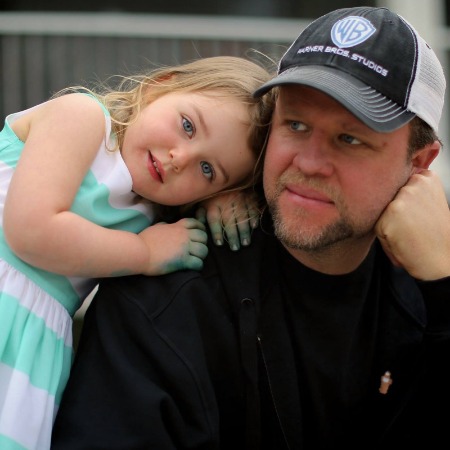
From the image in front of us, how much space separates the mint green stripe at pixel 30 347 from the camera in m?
1.78

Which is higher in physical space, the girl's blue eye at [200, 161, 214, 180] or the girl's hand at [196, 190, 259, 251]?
the girl's blue eye at [200, 161, 214, 180]

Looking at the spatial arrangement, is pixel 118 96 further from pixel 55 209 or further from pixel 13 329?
pixel 13 329

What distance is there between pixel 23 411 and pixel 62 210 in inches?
18.5

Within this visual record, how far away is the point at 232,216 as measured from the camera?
6.75ft

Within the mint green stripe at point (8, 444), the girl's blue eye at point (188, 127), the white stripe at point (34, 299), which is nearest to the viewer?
the mint green stripe at point (8, 444)

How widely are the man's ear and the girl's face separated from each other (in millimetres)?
468

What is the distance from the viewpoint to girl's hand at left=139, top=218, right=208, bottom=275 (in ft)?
6.22

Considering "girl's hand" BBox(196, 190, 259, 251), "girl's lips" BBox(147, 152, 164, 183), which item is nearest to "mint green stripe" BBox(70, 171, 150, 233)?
"girl's lips" BBox(147, 152, 164, 183)

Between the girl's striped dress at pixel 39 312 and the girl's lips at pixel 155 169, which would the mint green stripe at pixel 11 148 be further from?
the girl's lips at pixel 155 169

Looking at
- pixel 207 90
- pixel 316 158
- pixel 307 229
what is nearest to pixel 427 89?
pixel 316 158

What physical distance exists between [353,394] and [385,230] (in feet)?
1.47

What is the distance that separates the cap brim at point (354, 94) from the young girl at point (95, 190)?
240 millimetres

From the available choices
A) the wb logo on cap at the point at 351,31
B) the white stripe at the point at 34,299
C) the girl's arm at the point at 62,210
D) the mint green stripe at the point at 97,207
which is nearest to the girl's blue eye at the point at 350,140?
the wb logo on cap at the point at 351,31

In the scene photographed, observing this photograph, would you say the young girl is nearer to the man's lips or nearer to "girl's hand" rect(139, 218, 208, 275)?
"girl's hand" rect(139, 218, 208, 275)
